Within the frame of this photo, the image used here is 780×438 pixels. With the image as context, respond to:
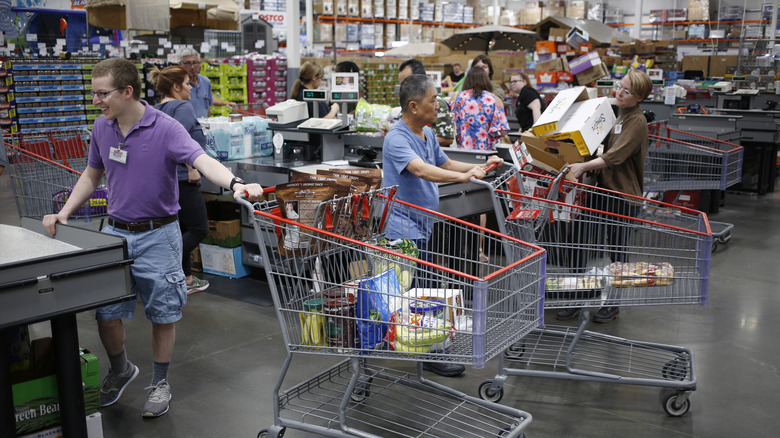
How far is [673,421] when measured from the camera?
3.36 meters

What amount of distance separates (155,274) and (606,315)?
2970 mm

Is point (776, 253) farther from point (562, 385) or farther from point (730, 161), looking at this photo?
point (562, 385)

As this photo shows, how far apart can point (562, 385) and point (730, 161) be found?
4246 millimetres

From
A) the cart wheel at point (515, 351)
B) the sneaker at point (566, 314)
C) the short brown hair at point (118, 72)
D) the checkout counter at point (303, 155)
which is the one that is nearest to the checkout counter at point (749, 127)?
the sneaker at point (566, 314)

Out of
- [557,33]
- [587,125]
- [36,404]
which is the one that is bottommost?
[36,404]

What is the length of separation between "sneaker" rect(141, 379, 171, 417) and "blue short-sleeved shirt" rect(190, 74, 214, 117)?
13.6 ft

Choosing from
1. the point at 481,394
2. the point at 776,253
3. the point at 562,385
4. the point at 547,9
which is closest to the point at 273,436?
the point at 481,394

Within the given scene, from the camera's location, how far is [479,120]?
20.2 feet

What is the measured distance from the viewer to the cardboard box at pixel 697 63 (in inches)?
562

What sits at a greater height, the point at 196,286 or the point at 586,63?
the point at 586,63

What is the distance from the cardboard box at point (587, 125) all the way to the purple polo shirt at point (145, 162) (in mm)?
2062

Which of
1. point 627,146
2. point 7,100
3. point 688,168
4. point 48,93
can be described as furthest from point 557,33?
point 627,146

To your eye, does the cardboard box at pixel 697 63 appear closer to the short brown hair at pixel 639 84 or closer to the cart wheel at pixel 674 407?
the short brown hair at pixel 639 84

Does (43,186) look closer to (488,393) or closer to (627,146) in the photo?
(488,393)
